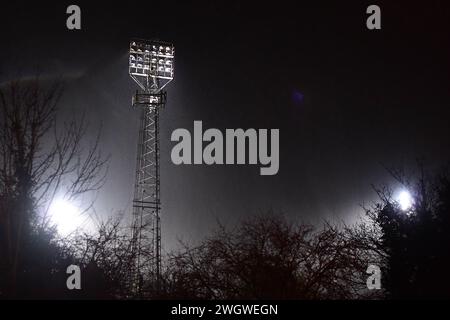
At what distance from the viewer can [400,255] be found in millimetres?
19156

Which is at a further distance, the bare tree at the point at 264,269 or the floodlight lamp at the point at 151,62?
the floodlight lamp at the point at 151,62

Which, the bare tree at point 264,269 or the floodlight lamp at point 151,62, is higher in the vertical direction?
the floodlight lamp at point 151,62

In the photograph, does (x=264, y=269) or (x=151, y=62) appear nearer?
→ (x=264, y=269)

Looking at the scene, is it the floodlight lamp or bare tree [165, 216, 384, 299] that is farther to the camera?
the floodlight lamp

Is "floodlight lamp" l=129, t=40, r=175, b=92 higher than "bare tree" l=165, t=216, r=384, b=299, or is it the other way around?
"floodlight lamp" l=129, t=40, r=175, b=92

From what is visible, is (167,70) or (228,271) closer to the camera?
(228,271)

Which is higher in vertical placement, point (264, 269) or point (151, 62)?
point (151, 62)

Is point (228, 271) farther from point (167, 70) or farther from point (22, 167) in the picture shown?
point (167, 70)
